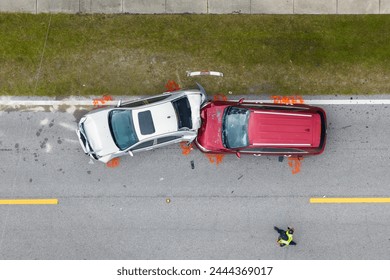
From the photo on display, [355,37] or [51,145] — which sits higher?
[355,37]

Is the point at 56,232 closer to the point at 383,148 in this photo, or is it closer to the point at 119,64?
the point at 119,64

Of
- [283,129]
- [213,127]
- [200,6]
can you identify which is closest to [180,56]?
[200,6]

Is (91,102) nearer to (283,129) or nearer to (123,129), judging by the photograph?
(123,129)

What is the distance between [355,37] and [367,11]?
2.79 ft

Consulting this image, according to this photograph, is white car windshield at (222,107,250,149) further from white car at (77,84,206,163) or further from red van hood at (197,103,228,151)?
white car at (77,84,206,163)

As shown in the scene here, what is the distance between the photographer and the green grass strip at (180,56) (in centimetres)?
1242

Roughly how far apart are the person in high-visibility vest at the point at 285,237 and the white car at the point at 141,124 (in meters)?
3.59

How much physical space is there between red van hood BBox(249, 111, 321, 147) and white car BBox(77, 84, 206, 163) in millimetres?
1534

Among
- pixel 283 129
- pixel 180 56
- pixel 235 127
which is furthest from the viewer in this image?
pixel 180 56

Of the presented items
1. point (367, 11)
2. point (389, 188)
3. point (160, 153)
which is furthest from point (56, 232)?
point (367, 11)

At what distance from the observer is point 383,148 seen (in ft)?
40.9

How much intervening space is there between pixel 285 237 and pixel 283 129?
300 centimetres

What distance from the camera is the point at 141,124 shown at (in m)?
11.7

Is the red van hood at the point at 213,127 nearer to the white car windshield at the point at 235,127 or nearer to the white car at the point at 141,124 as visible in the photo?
the white car windshield at the point at 235,127
